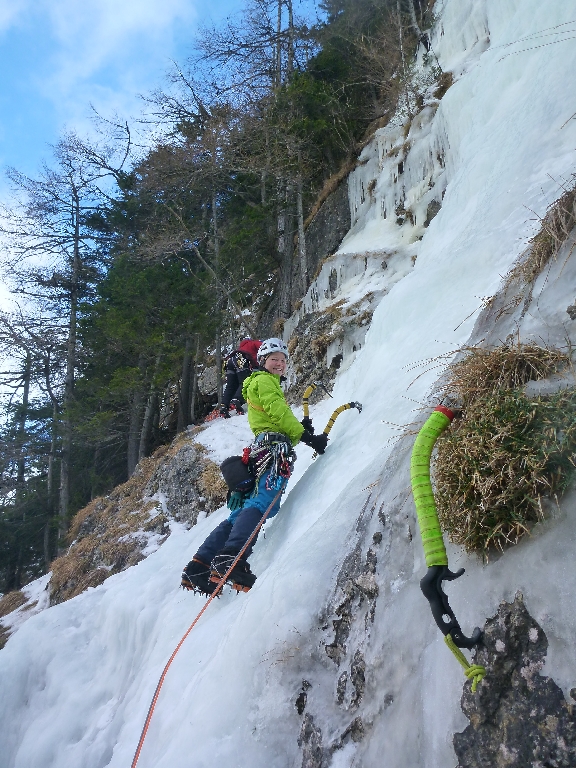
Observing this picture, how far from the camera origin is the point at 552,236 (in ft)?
9.98

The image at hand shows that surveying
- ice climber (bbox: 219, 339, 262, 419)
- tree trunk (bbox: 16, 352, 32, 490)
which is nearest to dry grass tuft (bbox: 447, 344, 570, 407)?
ice climber (bbox: 219, 339, 262, 419)

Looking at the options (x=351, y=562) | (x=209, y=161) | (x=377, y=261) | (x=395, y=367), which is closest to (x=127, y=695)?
(x=351, y=562)

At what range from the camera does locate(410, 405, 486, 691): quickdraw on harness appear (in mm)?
1809

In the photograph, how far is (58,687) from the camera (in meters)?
4.78

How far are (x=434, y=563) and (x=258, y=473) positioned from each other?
2.99 m

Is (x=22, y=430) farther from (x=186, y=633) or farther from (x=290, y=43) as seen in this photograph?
(x=290, y=43)

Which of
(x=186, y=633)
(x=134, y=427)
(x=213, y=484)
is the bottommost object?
(x=186, y=633)

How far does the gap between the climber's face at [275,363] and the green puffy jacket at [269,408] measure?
0.14m

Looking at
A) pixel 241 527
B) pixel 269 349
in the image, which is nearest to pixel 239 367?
pixel 269 349

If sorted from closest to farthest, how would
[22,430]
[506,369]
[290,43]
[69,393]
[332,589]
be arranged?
[506,369], [332,589], [69,393], [22,430], [290,43]

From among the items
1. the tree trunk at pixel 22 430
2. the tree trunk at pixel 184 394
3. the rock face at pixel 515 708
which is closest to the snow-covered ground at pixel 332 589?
the rock face at pixel 515 708

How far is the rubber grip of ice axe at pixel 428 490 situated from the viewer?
193cm

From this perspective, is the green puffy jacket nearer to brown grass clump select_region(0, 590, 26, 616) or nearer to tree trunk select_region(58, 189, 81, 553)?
brown grass clump select_region(0, 590, 26, 616)

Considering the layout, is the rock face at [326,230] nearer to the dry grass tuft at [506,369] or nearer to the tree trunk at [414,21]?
the tree trunk at [414,21]
